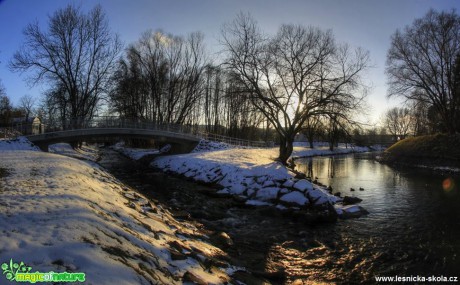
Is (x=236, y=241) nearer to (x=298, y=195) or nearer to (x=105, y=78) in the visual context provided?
(x=298, y=195)

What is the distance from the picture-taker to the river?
7660 millimetres

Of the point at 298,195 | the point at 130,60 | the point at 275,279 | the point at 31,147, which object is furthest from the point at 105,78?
the point at 275,279

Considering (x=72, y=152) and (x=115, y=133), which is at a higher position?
(x=115, y=133)

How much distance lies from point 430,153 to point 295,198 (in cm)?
2676

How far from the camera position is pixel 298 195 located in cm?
1433

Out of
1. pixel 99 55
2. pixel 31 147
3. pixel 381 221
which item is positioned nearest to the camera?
pixel 381 221

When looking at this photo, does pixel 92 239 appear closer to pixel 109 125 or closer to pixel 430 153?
pixel 109 125

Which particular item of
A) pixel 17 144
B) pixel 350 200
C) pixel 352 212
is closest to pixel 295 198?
pixel 352 212

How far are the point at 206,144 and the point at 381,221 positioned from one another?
2425 cm

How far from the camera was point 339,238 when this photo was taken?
10.0 meters

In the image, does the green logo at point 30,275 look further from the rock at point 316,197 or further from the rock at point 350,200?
the rock at point 350,200

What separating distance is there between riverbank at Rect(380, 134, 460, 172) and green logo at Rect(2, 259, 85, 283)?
32.3 metres

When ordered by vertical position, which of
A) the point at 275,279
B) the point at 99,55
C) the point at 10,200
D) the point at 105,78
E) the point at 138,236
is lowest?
the point at 275,279

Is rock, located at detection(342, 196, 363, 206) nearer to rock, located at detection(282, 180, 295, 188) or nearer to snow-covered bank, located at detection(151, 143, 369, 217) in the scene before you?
snow-covered bank, located at detection(151, 143, 369, 217)
